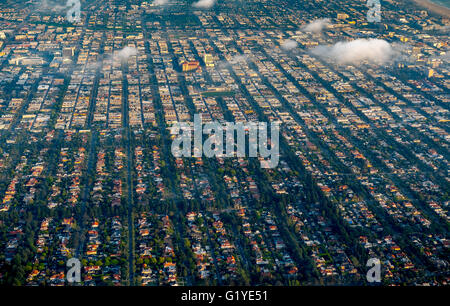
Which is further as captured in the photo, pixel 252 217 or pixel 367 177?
pixel 367 177

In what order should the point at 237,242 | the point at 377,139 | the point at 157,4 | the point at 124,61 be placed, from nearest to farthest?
the point at 237,242 → the point at 377,139 → the point at 124,61 → the point at 157,4

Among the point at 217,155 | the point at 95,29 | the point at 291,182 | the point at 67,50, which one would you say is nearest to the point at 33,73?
the point at 67,50

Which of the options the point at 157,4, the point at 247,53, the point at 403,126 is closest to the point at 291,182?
the point at 403,126

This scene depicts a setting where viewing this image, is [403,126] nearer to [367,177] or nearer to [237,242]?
[367,177]

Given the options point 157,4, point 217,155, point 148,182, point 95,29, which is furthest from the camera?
point 157,4

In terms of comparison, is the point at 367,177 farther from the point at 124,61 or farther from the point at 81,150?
the point at 124,61

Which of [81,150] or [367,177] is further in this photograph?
[81,150]
